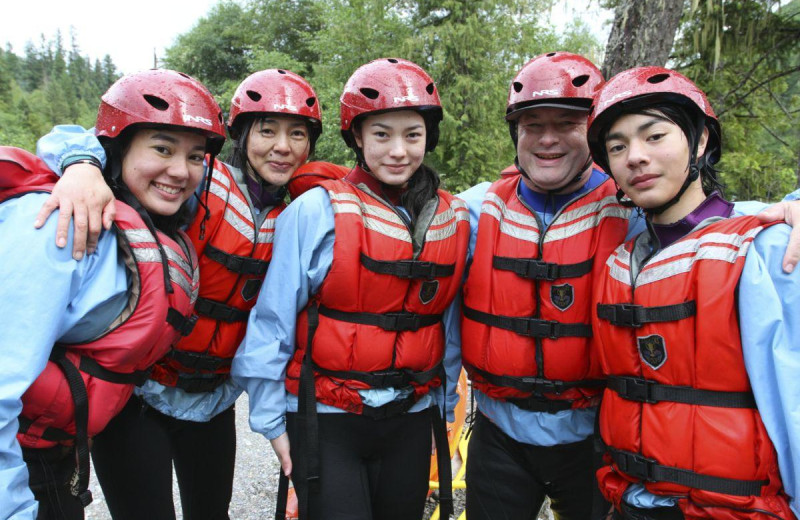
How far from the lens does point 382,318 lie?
2754mm

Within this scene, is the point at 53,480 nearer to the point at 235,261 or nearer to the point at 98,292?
the point at 98,292

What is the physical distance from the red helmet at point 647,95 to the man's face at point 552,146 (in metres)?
0.38

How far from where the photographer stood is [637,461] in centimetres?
215

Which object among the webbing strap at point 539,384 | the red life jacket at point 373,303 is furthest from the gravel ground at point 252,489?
the red life jacket at point 373,303

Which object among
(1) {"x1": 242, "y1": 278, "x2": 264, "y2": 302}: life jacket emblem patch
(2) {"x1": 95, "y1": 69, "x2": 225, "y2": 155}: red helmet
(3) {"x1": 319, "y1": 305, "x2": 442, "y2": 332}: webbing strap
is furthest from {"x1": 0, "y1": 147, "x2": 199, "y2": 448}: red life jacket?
(3) {"x1": 319, "y1": 305, "x2": 442, "y2": 332}: webbing strap

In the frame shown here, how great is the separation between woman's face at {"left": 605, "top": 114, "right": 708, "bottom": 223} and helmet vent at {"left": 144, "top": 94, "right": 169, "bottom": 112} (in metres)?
2.14

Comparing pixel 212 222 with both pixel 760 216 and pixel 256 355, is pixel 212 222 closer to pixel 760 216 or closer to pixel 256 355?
pixel 256 355

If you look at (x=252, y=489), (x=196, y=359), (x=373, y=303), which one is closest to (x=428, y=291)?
(x=373, y=303)

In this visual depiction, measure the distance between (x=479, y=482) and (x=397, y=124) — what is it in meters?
2.09

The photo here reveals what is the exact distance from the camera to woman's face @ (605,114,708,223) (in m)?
2.27

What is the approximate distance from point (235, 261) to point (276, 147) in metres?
0.83

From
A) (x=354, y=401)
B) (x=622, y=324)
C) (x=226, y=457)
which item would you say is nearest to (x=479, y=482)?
(x=354, y=401)

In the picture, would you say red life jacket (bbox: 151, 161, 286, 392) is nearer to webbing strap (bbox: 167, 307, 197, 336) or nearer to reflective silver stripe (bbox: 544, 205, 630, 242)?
webbing strap (bbox: 167, 307, 197, 336)

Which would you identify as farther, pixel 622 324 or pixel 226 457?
pixel 226 457
